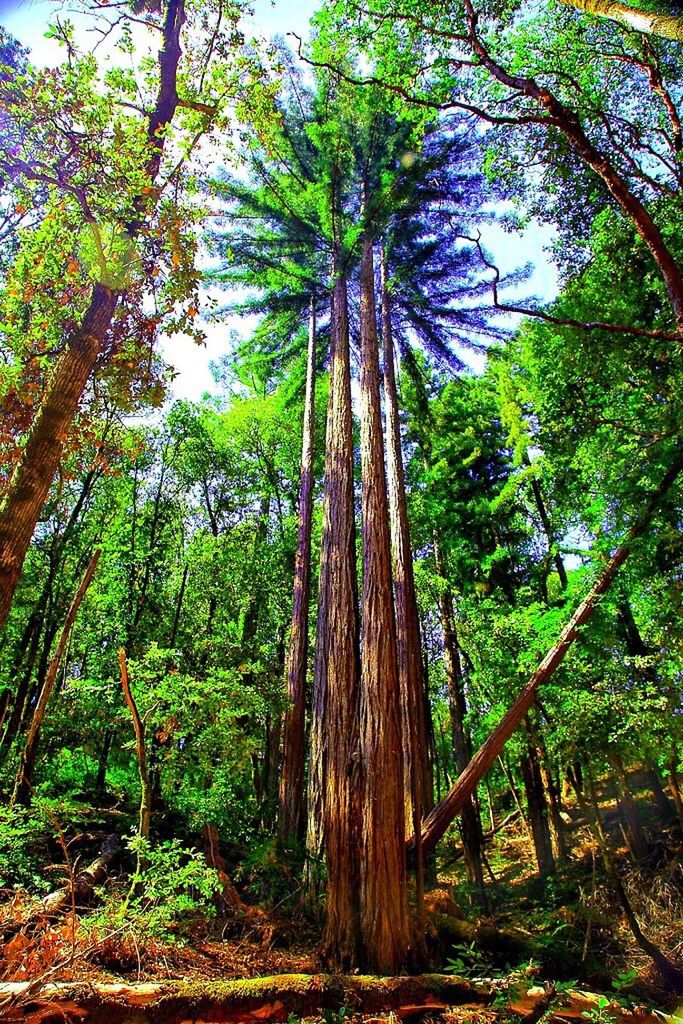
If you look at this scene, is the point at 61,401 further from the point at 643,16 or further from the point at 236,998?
the point at 643,16

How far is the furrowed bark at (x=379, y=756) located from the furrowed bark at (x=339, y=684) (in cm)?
16

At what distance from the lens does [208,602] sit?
13891 millimetres

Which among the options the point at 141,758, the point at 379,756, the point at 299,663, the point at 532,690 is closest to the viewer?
the point at 379,756

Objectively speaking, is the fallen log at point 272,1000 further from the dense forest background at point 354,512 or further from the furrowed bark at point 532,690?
the furrowed bark at point 532,690

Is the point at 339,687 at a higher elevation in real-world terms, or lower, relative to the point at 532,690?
lower

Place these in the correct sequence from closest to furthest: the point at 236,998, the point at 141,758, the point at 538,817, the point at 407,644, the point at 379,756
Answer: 1. the point at 236,998
2. the point at 379,756
3. the point at 141,758
4. the point at 407,644
5. the point at 538,817

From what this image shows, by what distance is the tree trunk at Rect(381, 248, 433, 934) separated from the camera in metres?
6.69

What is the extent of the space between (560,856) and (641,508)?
30.7 feet

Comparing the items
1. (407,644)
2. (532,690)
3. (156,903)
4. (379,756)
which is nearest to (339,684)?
(379,756)

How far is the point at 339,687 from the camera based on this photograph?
5820mm

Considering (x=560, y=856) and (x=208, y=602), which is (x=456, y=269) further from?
(x=560, y=856)

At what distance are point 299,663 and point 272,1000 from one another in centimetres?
664

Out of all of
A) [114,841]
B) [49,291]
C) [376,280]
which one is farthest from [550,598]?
[49,291]

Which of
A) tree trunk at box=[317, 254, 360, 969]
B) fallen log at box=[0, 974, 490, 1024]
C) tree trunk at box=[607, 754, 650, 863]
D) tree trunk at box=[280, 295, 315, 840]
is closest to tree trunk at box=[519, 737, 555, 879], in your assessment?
tree trunk at box=[607, 754, 650, 863]
